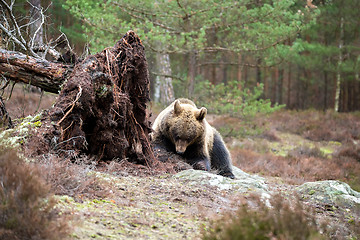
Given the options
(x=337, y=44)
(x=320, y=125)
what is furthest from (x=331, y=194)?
(x=337, y=44)

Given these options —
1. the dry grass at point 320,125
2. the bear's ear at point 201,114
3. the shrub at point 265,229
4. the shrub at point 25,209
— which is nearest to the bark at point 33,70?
the bear's ear at point 201,114

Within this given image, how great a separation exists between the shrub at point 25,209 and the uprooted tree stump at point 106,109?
1.87 metres

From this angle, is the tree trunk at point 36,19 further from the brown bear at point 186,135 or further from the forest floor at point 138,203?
the forest floor at point 138,203

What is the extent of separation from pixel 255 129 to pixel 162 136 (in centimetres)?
931

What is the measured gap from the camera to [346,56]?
1091 inches

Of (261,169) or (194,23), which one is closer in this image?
(261,169)

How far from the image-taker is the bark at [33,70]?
5641 millimetres

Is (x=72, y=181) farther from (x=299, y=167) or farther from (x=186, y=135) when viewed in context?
(x=299, y=167)

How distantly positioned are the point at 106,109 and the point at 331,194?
162 inches

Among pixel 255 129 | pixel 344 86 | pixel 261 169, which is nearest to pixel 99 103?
pixel 261 169

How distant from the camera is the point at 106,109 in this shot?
5570mm

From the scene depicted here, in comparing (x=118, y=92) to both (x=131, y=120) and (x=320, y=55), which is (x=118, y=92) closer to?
(x=131, y=120)

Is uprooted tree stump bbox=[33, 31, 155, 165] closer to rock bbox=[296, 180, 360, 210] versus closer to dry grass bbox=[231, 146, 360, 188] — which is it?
rock bbox=[296, 180, 360, 210]

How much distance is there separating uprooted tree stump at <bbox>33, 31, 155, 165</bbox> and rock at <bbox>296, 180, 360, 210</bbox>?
293 cm
